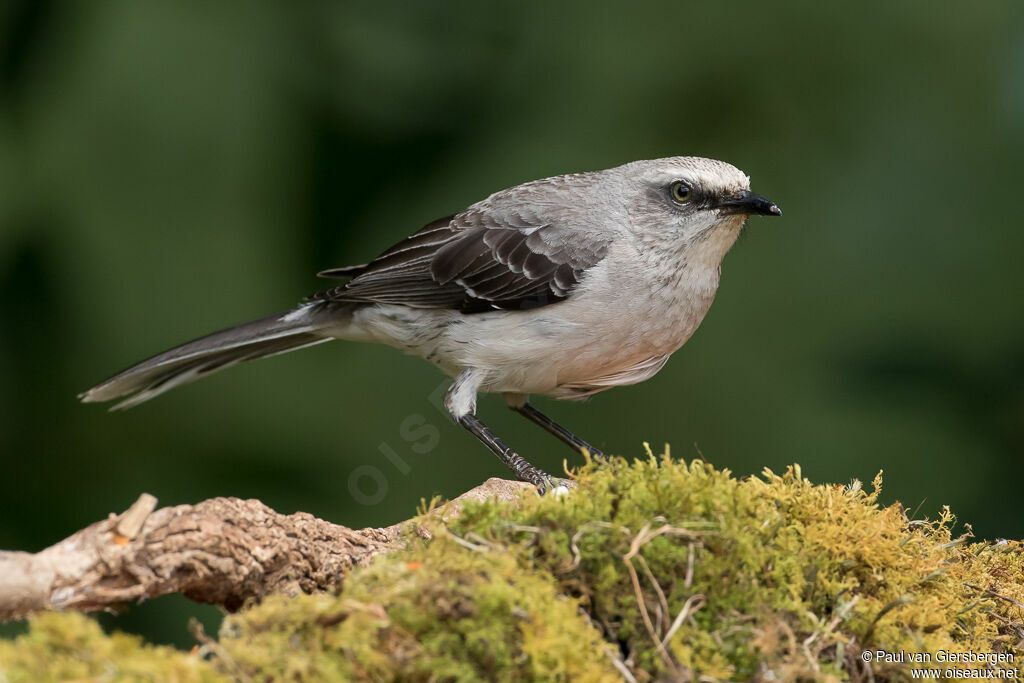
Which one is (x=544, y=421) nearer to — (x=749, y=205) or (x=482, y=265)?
(x=482, y=265)

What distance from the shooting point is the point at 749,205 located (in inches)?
153

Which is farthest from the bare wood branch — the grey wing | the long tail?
the long tail

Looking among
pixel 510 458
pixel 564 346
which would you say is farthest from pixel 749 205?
pixel 510 458

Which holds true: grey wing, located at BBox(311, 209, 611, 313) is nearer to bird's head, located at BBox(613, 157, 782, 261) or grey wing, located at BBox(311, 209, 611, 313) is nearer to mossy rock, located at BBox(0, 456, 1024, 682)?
bird's head, located at BBox(613, 157, 782, 261)

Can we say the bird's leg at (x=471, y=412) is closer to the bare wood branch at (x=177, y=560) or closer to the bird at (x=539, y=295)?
the bird at (x=539, y=295)

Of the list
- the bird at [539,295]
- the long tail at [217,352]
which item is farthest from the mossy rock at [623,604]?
the long tail at [217,352]

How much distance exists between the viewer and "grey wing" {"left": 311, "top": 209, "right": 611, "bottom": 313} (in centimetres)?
412

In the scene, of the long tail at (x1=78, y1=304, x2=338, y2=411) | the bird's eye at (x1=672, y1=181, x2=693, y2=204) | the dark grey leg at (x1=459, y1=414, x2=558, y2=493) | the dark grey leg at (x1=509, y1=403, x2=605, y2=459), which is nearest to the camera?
the dark grey leg at (x1=459, y1=414, x2=558, y2=493)

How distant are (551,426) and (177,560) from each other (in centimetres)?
255

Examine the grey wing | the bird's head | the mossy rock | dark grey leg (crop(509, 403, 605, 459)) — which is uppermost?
the bird's head

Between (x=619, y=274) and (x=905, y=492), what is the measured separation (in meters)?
1.95

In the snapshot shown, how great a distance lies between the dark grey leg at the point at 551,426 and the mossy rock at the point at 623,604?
1954 millimetres

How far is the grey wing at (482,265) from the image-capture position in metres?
4.12

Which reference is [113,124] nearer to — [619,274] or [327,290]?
[327,290]
